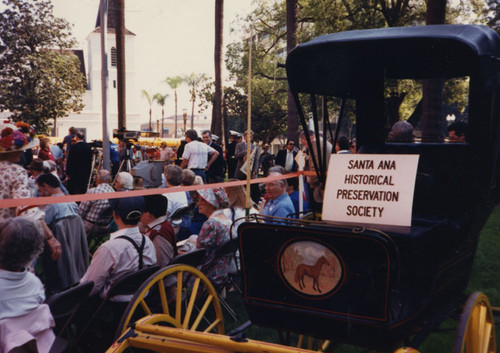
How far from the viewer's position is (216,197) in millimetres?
5426

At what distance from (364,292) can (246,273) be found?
2.53 feet

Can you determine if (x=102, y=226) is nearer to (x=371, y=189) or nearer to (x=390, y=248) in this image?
(x=371, y=189)

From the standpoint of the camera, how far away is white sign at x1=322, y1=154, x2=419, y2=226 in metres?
2.98

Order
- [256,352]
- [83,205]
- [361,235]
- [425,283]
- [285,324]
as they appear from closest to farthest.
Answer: [256,352] < [361,235] < [425,283] < [285,324] < [83,205]

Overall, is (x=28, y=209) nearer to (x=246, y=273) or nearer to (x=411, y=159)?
(x=246, y=273)

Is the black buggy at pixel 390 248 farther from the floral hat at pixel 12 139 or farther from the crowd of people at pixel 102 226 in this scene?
the floral hat at pixel 12 139

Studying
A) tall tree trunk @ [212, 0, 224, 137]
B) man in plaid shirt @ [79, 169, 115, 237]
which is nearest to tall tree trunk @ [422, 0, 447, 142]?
man in plaid shirt @ [79, 169, 115, 237]

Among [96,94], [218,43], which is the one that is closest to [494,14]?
[218,43]

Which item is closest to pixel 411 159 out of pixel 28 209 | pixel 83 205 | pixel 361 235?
pixel 361 235

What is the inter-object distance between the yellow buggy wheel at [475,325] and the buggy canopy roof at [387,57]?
131cm

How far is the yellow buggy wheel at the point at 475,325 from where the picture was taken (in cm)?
272

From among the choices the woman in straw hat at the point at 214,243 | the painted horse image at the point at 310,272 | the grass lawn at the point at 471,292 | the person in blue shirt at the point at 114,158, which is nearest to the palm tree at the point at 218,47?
the person in blue shirt at the point at 114,158

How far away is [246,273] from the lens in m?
3.28

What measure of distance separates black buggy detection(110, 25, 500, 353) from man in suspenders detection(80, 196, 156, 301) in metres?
0.67
